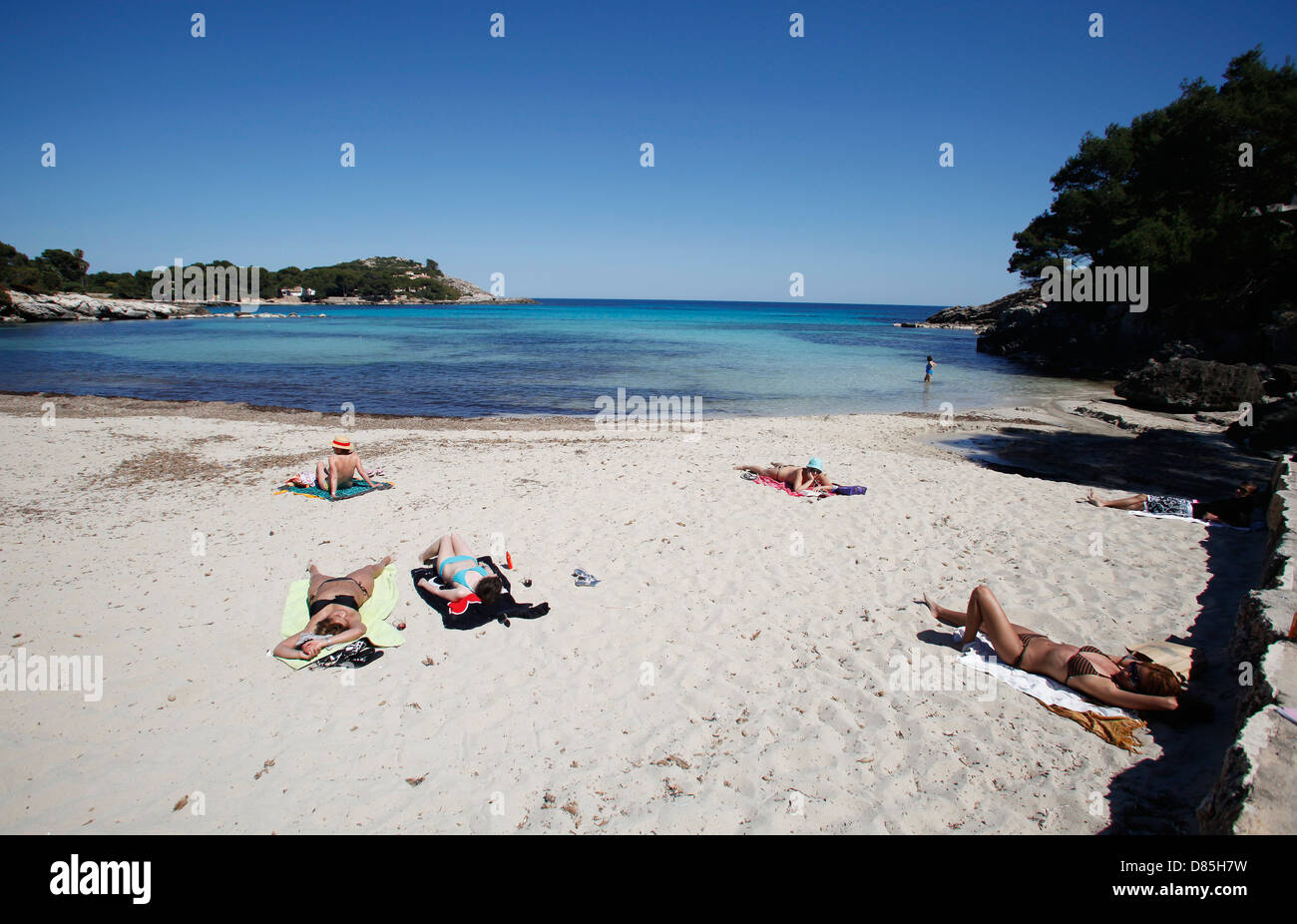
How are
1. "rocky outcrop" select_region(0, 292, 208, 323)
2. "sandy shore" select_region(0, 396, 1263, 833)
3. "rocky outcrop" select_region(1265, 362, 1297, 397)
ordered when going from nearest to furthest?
"sandy shore" select_region(0, 396, 1263, 833), "rocky outcrop" select_region(1265, 362, 1297, 397), "rocky outcrop" select_region(0, 292, 208, 323)

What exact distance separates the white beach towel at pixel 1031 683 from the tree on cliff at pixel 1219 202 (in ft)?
81.8

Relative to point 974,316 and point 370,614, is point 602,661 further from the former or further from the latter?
point 974,316

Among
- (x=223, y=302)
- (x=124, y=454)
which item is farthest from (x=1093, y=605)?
(x=223, y=302)

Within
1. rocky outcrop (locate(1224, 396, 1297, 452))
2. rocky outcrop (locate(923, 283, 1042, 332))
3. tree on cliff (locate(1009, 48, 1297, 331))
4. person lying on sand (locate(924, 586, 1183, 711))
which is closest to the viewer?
person lying on sand (locate(924, 586, 1183, 711))

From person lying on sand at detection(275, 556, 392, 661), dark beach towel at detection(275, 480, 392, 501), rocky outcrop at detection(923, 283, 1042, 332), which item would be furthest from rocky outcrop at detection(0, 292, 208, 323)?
rocky outcrop at detection(923, 283, 1042, 332)

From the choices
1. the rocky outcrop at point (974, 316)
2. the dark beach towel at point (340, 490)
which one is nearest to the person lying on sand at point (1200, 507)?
the dark beach towel at point (340, 490)

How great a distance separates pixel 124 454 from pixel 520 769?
41.8ft

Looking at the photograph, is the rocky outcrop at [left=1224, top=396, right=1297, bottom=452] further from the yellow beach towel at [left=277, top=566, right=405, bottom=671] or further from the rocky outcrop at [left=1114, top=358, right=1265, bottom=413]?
the yellow beach towel at [left=277, top=566, right=405, bottom=671]

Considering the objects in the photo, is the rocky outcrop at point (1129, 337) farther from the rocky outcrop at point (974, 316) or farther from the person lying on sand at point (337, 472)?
the rocky outcrop at point (974, 316)

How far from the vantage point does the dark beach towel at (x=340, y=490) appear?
898cm

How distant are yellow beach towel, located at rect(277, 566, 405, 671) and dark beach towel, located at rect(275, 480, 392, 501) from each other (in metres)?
2.88

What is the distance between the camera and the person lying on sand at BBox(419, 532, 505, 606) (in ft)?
18.6

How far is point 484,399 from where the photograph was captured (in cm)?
2189
